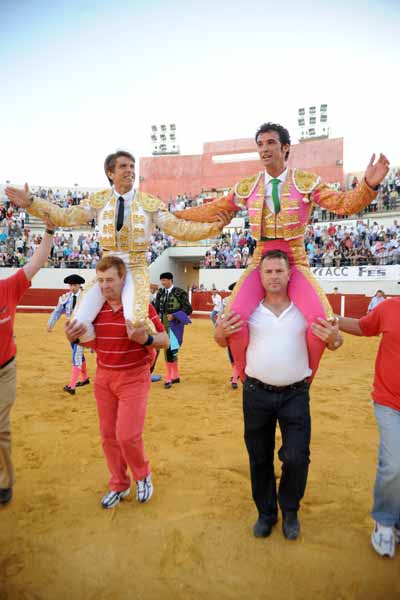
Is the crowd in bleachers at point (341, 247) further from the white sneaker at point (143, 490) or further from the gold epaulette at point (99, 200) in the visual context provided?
the white sneaker at point (143, 490)

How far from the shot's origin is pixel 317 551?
7.34ft

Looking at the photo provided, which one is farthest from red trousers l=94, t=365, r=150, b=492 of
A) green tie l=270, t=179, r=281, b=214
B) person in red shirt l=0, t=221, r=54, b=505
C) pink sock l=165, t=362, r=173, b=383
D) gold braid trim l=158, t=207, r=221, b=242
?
pink sock l=165, t=362, r=173, b=383

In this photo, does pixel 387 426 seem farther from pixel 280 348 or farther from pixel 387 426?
pixel 280 348

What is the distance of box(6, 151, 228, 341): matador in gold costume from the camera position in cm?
262

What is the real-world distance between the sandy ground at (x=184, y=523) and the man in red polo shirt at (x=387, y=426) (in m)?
0.15

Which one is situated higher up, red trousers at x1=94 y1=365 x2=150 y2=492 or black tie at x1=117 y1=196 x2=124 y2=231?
black tie at x1=117 y1=196 x2=124 y2=231

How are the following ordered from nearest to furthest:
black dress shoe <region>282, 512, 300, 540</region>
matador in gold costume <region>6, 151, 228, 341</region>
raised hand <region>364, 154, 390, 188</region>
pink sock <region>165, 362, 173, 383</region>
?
raised hand <region>364, 154, 390, 188</region>
black dress shoe <region>282, 512, 300, 540</region>
matador in gold costume <region>6, 151, 228, 341</region>
pink sock <region>165, 362, 173, 383</region>

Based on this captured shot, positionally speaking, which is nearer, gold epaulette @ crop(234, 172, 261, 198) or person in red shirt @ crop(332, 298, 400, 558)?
person in red shirt @ crop(332, 298, 400, 558)

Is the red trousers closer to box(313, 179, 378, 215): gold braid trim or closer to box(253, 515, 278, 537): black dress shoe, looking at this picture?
box(253, 515, 278, 537): black dress shoe

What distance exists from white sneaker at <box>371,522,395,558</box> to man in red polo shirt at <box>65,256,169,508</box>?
4.83ft

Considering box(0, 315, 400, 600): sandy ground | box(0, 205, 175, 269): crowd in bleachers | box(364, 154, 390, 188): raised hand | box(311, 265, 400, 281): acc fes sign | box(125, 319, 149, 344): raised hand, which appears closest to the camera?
box(0, 315, 400, 600): sandy ground

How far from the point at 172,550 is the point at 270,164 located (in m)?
2.35

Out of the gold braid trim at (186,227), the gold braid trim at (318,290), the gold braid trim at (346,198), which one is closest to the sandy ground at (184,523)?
the gold braid trim at (318,290)

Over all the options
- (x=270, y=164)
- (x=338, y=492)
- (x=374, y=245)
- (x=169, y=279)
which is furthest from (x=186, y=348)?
(x=374, y=245)
